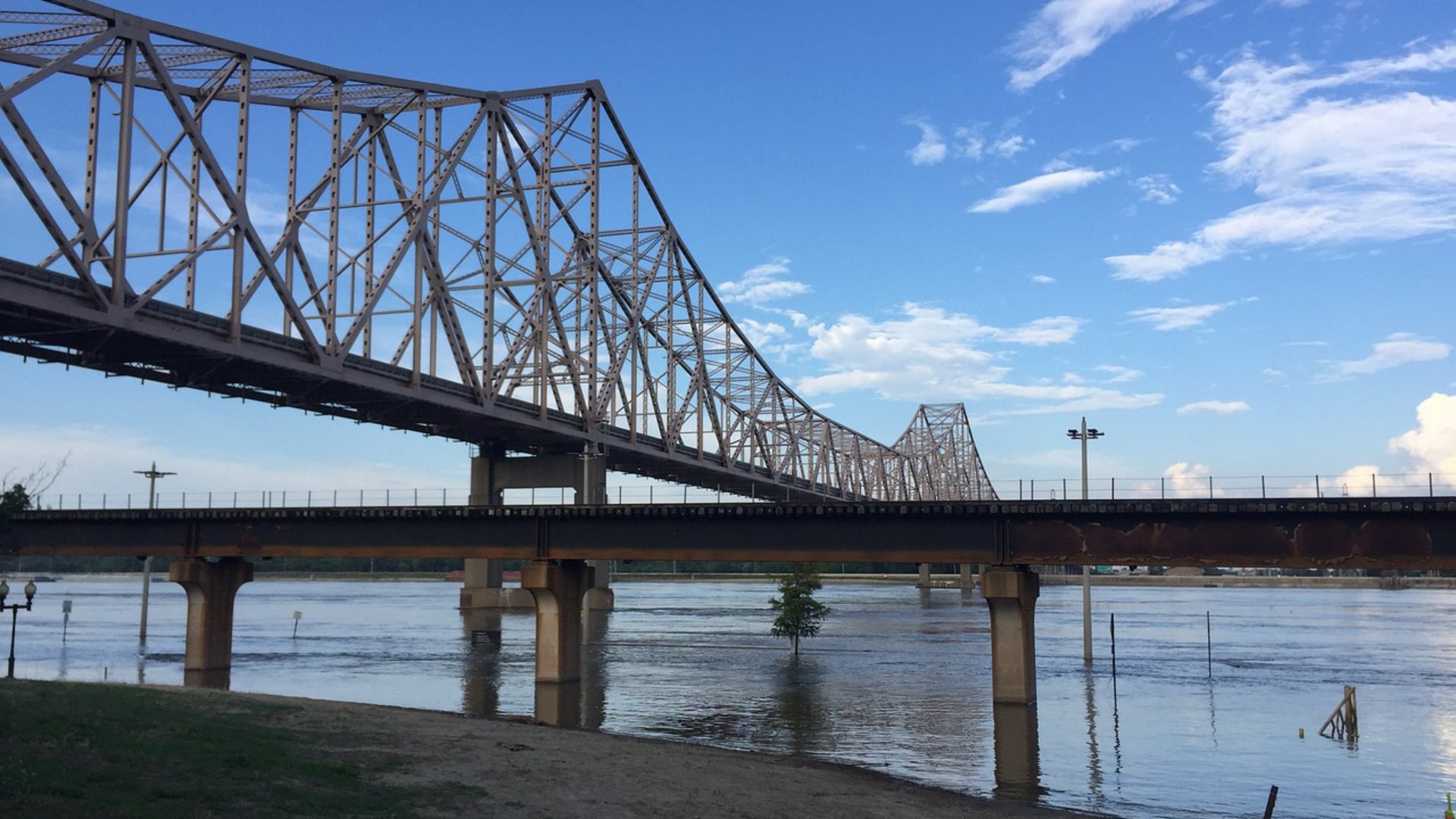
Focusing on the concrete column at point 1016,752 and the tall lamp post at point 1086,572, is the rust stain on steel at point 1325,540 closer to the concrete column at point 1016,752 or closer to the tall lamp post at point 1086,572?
the concrete column at point 1016,752

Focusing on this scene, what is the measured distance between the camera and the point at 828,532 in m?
49.9

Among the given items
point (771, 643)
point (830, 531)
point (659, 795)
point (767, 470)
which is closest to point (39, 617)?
point (771, 643)

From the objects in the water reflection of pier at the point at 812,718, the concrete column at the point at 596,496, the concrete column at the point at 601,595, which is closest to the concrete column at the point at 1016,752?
the water reflection of pier at the point at 812,718

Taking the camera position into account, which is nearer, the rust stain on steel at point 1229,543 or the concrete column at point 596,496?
the rust stain on steel at point 1229,543

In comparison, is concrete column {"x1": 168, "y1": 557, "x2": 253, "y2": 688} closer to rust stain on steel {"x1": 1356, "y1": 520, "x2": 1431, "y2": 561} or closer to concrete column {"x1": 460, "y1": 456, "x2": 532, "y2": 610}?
concrete column {"x1": 460, "y1": 456, "x2": 532, "y2": 610}

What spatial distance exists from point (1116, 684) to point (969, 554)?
42.1 ft

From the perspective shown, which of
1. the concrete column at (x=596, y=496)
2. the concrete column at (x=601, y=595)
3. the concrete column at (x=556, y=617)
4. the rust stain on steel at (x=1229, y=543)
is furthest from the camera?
the concrete column at (x=601, y=595)

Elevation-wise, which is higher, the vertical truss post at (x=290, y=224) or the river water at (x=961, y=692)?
the vertical truss post at (x=290, y=224)

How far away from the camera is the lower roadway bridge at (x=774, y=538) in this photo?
142 feet

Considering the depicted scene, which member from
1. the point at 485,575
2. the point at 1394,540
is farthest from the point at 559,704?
the point at 485,575

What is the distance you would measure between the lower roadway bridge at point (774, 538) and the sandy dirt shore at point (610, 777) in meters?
15.5

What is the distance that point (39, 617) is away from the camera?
4405 inches

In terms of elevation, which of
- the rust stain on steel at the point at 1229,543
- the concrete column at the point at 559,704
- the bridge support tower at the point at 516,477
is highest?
the bridge support tower at the point at 516,477

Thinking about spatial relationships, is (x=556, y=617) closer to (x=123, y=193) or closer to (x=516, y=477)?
(x=123, y=193)
